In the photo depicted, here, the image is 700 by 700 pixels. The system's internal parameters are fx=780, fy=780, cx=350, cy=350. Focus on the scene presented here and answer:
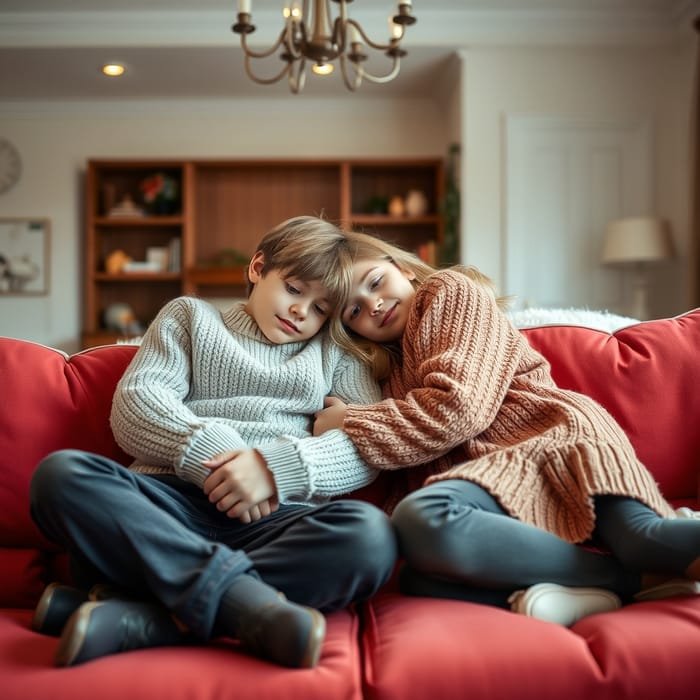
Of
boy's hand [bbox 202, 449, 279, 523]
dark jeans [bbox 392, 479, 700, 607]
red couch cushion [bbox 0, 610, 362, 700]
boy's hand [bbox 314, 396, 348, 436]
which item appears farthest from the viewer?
boy's hand [bbox 314, 396, 348, 436]

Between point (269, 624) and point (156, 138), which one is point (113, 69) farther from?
point (269, 624)

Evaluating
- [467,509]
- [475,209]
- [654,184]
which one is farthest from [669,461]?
[654,184]

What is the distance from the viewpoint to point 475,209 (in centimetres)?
472

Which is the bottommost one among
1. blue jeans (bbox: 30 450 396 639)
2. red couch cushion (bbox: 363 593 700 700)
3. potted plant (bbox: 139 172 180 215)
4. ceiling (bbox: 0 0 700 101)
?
red couch cushion (bbox: 363 593 700 700)

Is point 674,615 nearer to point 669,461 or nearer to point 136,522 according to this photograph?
point 669,461

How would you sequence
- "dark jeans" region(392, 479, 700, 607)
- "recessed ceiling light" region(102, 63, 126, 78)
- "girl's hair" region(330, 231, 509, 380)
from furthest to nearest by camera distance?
"recessed ceiling light" region(102, 63, 126, 78) → "girl's hair" region(330, 231, 509, 380) → "dark jeans" region(392, 479, 700, 607)

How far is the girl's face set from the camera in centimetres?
162

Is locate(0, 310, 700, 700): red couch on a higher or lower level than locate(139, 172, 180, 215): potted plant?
lower

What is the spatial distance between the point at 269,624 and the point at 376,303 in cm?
79

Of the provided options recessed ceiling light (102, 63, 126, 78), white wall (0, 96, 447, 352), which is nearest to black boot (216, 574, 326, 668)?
Result: recessed ceiling light (102, 63, 126, 78)

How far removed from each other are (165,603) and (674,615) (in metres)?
0.71

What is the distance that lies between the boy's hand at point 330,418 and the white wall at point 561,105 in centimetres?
336

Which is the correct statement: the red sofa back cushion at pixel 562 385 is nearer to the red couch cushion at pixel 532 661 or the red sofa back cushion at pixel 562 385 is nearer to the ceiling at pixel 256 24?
the red couch cushion at pixel 532 661

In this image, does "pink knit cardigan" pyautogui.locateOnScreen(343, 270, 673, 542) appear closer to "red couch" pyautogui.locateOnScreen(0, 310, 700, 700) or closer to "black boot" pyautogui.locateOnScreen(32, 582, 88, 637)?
"red couch" pyautogui.locateOnScreen(0, 310, 700, 700)
